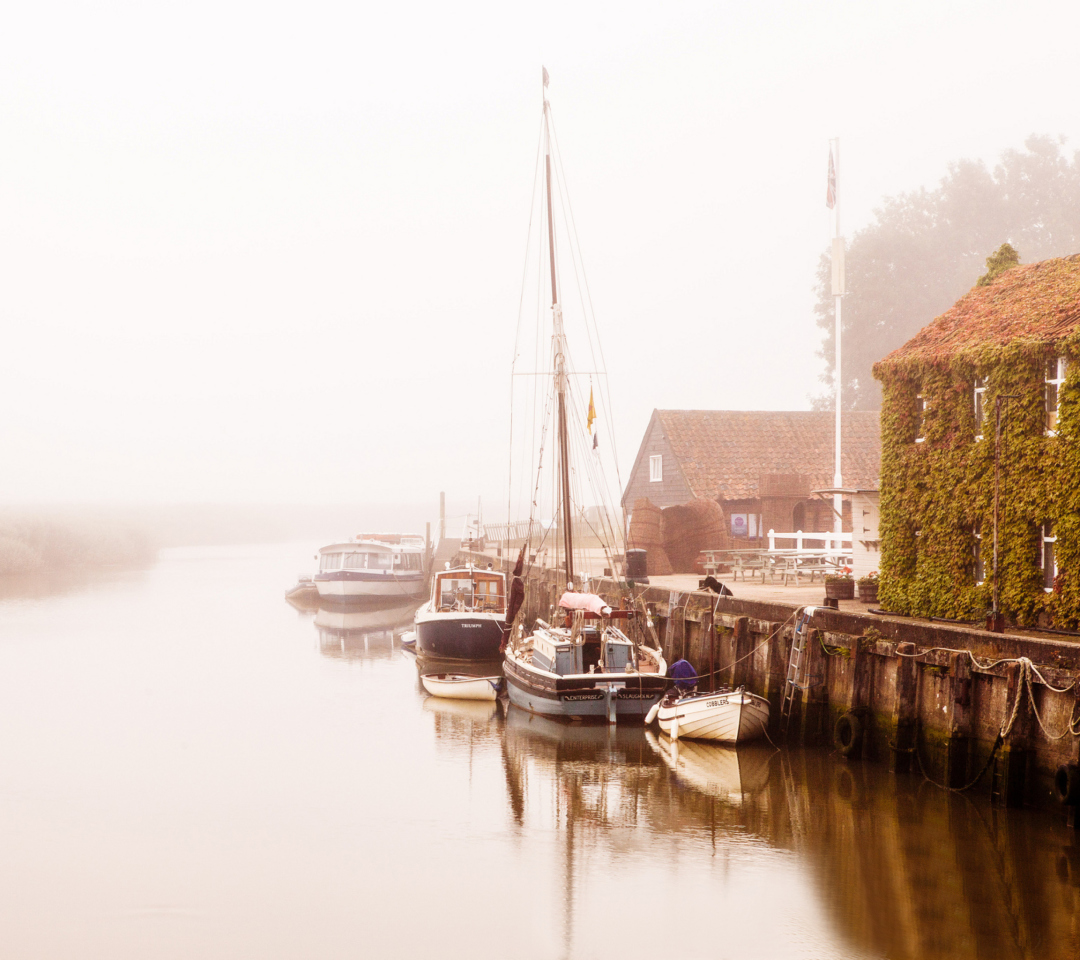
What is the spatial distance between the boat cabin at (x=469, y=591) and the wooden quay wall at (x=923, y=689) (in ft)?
40.7

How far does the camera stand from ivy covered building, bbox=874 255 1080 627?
1867cm

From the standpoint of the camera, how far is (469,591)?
3734cm

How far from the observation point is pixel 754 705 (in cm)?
2206

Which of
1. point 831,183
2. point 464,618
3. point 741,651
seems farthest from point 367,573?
point 741,651

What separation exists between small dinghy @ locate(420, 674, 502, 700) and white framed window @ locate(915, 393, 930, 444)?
12.3 metres

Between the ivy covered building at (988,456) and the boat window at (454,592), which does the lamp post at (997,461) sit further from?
the boat window at (454,592)

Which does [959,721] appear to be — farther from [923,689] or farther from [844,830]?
[844,830]

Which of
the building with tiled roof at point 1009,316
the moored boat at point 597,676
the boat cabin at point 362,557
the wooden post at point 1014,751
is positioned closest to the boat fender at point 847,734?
the wooden post at point 1014,751

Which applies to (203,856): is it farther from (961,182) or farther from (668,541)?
(961,182)

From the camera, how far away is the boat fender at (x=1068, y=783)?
51.6 feet

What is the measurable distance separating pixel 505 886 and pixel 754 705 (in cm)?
807

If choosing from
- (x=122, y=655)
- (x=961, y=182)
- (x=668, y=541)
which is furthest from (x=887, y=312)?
(x=122, y=655)

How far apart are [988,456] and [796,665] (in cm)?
531

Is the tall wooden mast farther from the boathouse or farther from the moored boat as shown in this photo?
the boathouse
